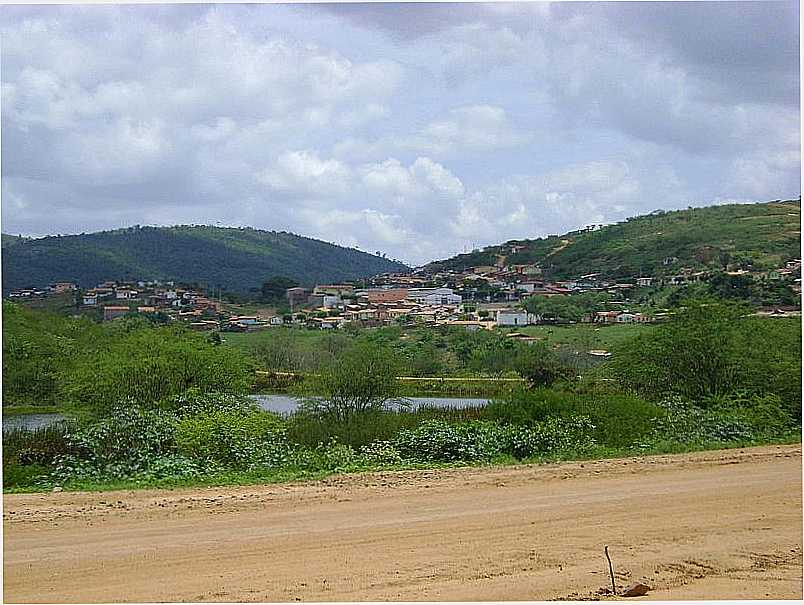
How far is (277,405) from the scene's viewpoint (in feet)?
34.9

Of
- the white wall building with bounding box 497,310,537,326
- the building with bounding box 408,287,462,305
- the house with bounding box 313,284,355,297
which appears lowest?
the white wall building with bounding box 497,310,537,326

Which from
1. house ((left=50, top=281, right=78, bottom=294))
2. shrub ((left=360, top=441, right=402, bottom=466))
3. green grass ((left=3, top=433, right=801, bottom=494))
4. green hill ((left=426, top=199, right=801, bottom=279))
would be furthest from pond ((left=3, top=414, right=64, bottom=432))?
green hill ((left=426, top=199, right=801, bottom=279))

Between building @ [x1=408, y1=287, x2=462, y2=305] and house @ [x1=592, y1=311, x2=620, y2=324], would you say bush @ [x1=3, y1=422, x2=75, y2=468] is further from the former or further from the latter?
house @ [x1=592, y1=311, x2=620, y2=324]

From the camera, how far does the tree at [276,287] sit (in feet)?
57.5

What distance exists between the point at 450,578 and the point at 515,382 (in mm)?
8988

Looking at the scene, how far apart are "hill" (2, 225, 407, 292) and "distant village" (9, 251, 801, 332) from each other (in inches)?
17.7

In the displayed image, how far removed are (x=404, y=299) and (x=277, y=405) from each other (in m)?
7.00

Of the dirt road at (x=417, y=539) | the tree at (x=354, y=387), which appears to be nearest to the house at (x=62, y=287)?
the tree at (x=354, y=387)

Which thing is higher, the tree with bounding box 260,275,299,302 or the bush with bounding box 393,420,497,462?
the tree with bounding box 260,275,299,302

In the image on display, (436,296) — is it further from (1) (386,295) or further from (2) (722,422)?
(2) (722,422)

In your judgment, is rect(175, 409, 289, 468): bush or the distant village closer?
rect(175, 409, 289, 468): bush

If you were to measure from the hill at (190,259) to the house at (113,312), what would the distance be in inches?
47.7

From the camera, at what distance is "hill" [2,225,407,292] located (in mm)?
16344

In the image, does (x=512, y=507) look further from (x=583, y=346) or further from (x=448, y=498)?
(x=583, y=346)
